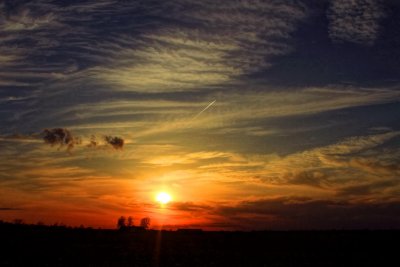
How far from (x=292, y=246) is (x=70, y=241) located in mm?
29409

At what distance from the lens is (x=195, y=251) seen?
A: 63281 millimetres

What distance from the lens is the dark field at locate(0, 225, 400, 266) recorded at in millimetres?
52438

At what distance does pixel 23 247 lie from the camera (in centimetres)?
6191

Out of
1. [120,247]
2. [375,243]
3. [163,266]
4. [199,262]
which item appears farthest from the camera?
[375,243]

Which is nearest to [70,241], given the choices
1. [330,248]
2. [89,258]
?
[89,258]

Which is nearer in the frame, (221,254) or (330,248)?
(221,254)

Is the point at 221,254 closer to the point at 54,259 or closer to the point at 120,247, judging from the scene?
the point at 120,247

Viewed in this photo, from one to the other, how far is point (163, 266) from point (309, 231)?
2243 inches

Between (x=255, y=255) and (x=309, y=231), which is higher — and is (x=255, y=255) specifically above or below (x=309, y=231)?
below

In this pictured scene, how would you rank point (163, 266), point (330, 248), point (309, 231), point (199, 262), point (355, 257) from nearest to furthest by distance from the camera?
point (163, 266)
point (199, 262)
point (355, 257)
point (330, 248)
point (309, 231)

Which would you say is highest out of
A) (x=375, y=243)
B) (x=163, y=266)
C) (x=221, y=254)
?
(x=375, y=243)

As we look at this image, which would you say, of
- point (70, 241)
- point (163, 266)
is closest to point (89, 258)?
point (163, 266)

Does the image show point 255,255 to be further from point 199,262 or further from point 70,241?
point 70,241

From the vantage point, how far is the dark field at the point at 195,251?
5244cm
